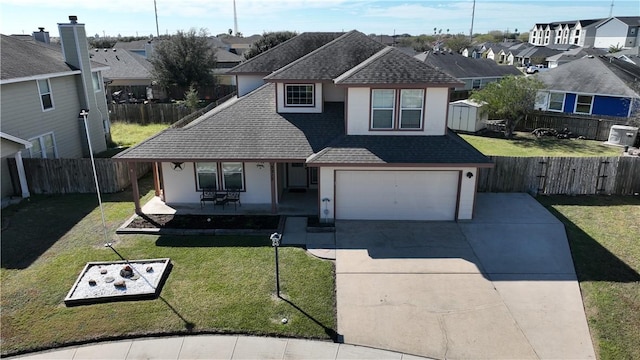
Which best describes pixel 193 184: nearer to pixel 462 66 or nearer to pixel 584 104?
pixel 584 104

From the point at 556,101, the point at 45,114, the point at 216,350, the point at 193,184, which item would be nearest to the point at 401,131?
the point at 193,184

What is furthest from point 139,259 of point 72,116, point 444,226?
point 72,116

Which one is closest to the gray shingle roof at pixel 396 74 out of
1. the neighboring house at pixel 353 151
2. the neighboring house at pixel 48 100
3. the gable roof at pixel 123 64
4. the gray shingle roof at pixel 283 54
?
the neighboring house at pixel 353 151

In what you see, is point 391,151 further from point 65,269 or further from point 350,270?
point 65,269

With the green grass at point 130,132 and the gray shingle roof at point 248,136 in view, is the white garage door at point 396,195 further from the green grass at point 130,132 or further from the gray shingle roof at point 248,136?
the green grass at point 130,132

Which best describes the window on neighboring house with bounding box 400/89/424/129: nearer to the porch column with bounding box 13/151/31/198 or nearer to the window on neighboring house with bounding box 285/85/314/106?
the window on neighboring house with bounding box 285/85/314/106
